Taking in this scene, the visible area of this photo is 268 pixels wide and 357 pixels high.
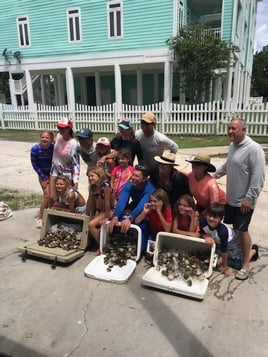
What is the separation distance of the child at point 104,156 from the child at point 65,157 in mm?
333

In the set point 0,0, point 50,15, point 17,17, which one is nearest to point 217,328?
point 50,15

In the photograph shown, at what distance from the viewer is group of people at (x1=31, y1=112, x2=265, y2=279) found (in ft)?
9.36

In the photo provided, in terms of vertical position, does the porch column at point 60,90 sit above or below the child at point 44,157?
above

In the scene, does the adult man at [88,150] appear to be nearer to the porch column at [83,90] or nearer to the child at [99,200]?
the child at [99,200]

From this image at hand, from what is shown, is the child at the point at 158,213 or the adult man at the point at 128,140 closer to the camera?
the child at the point at 158,213

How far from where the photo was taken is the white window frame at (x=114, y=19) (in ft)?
46.8

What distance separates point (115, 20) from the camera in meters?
14.5

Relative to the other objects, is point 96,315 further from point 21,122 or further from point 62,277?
→ point 21,122

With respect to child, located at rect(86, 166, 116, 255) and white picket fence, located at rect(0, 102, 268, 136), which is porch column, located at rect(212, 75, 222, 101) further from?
child, located at rect(86, 166, 116, 255)

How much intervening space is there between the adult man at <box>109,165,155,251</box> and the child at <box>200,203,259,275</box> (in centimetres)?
65

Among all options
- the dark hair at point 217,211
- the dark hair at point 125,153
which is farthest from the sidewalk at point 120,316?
the dark hair at point 125,153

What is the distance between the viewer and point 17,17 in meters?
16.2

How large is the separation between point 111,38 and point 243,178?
45.0 feet

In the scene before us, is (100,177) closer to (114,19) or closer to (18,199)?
(18,199)
